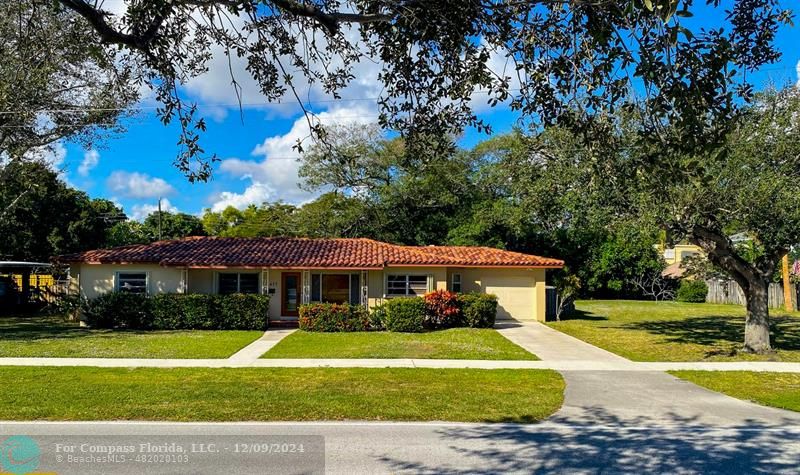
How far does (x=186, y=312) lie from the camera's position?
2034 cm

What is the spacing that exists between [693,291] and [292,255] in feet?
85.9

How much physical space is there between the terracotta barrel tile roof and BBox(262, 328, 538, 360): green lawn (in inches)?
142

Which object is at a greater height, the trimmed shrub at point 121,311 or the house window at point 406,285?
the house window at point 406,285

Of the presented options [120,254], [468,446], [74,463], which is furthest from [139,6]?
[120,254]

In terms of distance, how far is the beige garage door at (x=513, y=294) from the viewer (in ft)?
80.8

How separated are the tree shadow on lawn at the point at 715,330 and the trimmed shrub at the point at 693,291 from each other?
10412mm

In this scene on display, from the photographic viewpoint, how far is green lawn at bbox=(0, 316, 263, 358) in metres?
14.1

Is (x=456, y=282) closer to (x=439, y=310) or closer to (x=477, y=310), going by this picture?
(x=477, y=310)

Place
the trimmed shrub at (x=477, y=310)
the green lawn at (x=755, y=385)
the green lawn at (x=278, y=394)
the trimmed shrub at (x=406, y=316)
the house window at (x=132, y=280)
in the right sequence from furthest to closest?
the house window at (x=132, y=280) < the trimmed shrub at (x=477, y=310) < the trimmed shrub at (x=406, y=316) < the green lawn at (x=755, y=385) < the green lawn at (x=278, y=394)

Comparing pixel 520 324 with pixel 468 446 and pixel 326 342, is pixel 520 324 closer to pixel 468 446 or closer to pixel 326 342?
pixel 326 342

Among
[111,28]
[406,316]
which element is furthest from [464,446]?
[406,316]

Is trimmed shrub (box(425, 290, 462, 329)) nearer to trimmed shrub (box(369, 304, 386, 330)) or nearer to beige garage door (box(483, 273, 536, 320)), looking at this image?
trimmed shrub (box(369, 304, 386, 330))

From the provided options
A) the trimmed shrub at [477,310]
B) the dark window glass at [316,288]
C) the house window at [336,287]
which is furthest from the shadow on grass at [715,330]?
the dark window glass at [316,288]

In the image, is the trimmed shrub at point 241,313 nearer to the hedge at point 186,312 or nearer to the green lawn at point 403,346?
the hedge at point 186,312
